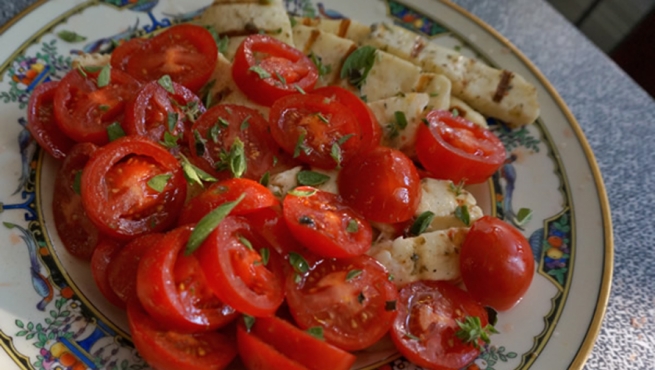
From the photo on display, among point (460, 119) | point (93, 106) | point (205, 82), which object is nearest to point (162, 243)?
point (93, 106)

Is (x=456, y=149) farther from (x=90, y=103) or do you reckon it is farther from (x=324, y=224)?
(x=90, y=103)

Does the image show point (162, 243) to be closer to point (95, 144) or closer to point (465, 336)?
point (95, 144)

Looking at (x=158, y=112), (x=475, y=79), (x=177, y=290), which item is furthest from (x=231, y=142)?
(x=475, y=79)

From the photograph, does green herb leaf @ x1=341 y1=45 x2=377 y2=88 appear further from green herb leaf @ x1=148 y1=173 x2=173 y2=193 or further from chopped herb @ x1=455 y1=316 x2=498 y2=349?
chopped herb @ x1=455 y1=316 x2=498 y2=349

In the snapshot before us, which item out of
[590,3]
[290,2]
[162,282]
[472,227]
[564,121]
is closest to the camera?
[162,282]

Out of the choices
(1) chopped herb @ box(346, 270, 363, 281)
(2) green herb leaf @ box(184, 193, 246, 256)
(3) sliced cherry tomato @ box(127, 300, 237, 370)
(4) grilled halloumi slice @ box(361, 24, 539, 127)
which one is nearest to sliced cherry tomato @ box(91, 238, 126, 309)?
(3) sliced cherry tomato @ box(127, 300, 237, 370)

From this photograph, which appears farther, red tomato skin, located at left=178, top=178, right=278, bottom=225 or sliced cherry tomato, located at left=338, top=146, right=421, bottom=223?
sliced cherry tomato, located at left=338, top=146, right=421, bottom=223

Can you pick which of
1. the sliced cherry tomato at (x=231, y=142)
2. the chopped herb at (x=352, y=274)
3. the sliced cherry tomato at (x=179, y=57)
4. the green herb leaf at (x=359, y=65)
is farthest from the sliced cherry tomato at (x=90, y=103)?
the chopped herb at (x=352, y=274)
